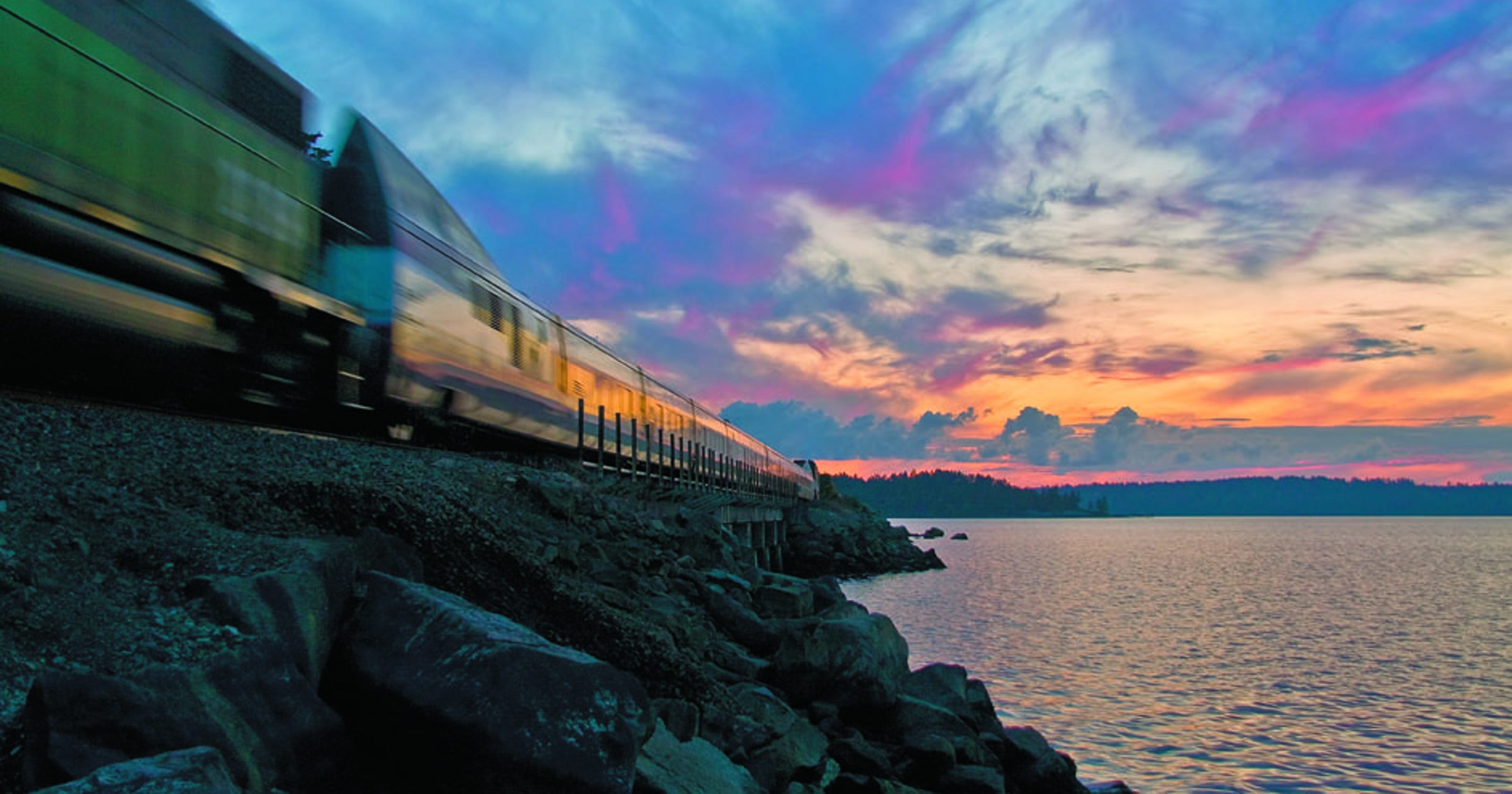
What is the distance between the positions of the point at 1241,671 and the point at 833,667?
77.2 ft

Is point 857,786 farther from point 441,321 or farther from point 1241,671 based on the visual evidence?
point 1241,671

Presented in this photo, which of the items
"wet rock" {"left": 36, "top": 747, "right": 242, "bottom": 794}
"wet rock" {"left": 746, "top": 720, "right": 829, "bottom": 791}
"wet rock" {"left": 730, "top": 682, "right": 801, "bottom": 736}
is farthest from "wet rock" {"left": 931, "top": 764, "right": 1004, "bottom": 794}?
"wet rock" {"left": 36, "top": 747, "right": 242, "bottom": 794}

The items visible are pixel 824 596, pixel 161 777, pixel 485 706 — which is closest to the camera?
pixel 161 777

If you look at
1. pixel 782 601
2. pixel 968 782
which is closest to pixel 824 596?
pixel 782 601

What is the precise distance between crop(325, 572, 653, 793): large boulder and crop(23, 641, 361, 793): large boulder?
36 cm

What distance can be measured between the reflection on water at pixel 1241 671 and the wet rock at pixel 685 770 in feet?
40.2

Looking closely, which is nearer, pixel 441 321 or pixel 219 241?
pixel 219 241

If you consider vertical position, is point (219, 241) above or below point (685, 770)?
above

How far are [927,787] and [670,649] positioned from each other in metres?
5.05

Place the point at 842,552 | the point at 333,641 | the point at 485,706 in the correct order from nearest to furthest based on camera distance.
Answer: the point at 485,706, the point at 333,641, the point at 842,552

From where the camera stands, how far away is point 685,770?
7.65 meters

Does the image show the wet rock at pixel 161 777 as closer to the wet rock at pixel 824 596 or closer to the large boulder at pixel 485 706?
the large boulder at pixel 485 706

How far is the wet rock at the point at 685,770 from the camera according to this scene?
7.10 metres

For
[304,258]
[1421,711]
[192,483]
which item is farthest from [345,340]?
[1421,711]
